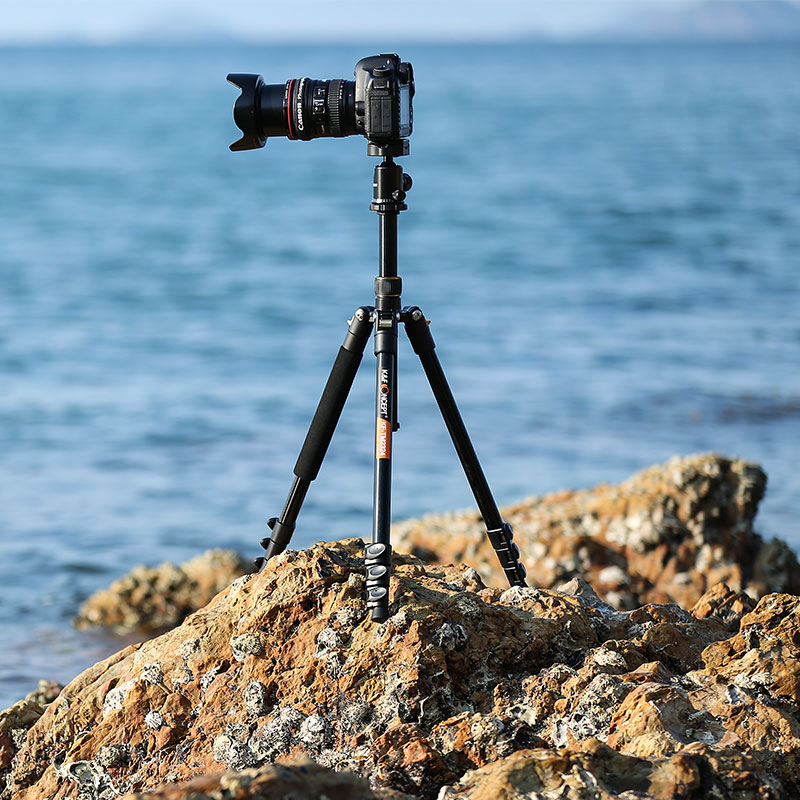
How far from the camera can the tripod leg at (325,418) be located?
11.2 feet

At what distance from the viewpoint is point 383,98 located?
330 cm

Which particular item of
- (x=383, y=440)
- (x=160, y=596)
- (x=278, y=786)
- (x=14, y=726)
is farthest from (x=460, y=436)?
(x=160, y=596)

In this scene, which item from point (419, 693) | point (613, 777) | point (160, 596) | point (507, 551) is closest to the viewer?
point (613, 777)

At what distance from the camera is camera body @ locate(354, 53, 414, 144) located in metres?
3.31

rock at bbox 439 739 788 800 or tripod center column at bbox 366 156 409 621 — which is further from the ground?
tripod center column at bbox 366 156 409 621

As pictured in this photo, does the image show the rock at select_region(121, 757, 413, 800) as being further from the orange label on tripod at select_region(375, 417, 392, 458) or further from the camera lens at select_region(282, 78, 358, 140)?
the camera lens at select_region(282, 78, 358, 140)

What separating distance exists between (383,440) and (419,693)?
770mm

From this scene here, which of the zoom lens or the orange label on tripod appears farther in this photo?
the zoom lens

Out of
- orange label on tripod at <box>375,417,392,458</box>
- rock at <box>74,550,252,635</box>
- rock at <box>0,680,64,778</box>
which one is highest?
orange label on tripod at <box>375,417,392,458</box>

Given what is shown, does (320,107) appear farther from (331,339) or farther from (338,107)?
(331,339)

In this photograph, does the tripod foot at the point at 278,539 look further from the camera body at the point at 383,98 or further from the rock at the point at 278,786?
the rock at the point at 278,786

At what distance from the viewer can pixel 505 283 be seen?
1891cm

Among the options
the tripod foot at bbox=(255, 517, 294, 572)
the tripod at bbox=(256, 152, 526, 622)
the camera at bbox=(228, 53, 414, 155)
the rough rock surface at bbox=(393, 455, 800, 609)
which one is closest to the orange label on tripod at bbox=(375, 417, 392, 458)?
the tripod at bbox=(256, 152, 526, 622)

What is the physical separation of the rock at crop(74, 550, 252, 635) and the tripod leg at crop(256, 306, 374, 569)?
3.31 m
